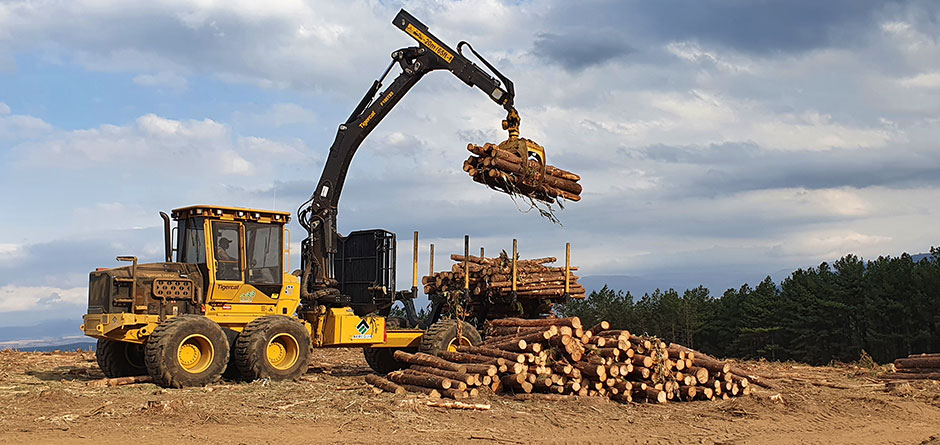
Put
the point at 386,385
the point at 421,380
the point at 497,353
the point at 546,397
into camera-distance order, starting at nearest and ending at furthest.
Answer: the point at 546,397 < the point at 421,380 < the point at 497,353 < the point at 386,385

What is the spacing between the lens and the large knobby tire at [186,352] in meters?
13.6

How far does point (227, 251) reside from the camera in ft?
51.0

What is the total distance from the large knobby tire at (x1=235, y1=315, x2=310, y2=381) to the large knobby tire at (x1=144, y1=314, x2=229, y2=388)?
1.19ft

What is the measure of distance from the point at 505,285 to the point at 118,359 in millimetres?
8564

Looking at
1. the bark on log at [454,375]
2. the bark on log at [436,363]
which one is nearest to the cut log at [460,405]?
the bark on log at [454,375]

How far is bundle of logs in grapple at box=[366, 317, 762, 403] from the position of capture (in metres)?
13.3

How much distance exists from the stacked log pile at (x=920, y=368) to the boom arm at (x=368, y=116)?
9.70 m

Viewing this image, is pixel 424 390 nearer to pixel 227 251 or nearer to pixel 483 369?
pixel 483 369

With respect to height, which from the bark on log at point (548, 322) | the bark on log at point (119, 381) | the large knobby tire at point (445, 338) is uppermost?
the bark on log at point (548, 322)

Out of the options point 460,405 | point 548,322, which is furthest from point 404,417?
point 548,322

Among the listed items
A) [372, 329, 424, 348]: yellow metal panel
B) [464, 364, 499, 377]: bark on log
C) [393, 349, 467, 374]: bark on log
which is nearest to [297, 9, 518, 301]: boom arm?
[372, 329, 424, 348]: yellow metal panel

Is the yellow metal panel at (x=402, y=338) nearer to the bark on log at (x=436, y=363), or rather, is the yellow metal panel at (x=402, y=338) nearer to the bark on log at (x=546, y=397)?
the bark on log at (x=436, y=363)

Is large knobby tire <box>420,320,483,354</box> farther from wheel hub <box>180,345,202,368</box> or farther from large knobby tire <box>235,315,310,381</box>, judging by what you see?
wheel hub <box>180,345,202,368</box>

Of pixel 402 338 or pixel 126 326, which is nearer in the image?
pixel 126 326
